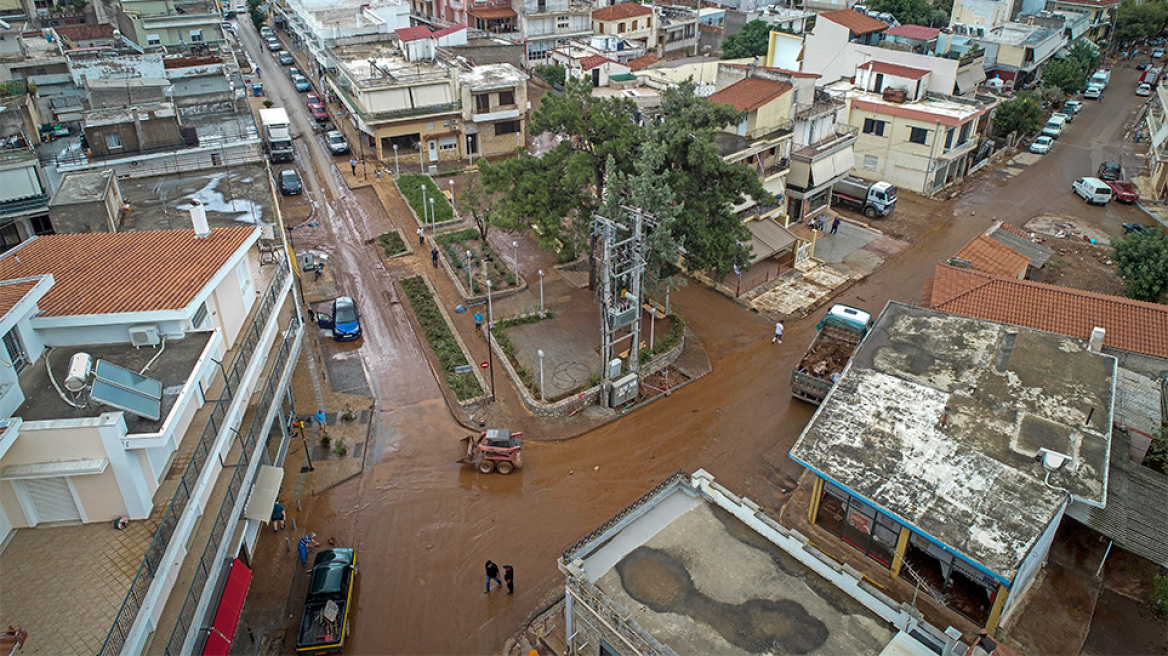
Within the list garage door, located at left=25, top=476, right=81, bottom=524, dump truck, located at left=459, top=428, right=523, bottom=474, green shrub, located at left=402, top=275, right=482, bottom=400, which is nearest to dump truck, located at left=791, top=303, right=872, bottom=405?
dump truck, located at left=459, top=428, right=523, bottom=474

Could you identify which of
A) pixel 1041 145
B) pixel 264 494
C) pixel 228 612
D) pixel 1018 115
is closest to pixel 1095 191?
pixel 1018 115

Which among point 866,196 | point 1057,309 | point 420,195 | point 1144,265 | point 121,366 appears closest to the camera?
point 121,366

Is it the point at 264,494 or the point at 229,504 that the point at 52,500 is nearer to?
the point at 229,504

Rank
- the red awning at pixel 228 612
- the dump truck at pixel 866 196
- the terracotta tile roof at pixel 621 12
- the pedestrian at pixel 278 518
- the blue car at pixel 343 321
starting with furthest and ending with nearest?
1. the terracotta tile roof at pixel 621 12
2. the dump truck at pixel 866 196
3. the blue car at pixel 343 321
4. the pedestrian at pixel 278 518
5. the red awning at pixel 228 612

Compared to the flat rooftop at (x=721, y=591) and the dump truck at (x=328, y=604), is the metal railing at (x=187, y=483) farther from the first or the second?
the flat rooftop at (x=721, y=591)

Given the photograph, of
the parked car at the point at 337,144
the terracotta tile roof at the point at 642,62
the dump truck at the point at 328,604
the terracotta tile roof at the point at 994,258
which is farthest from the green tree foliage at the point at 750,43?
the dump truck at the point at 328,604
